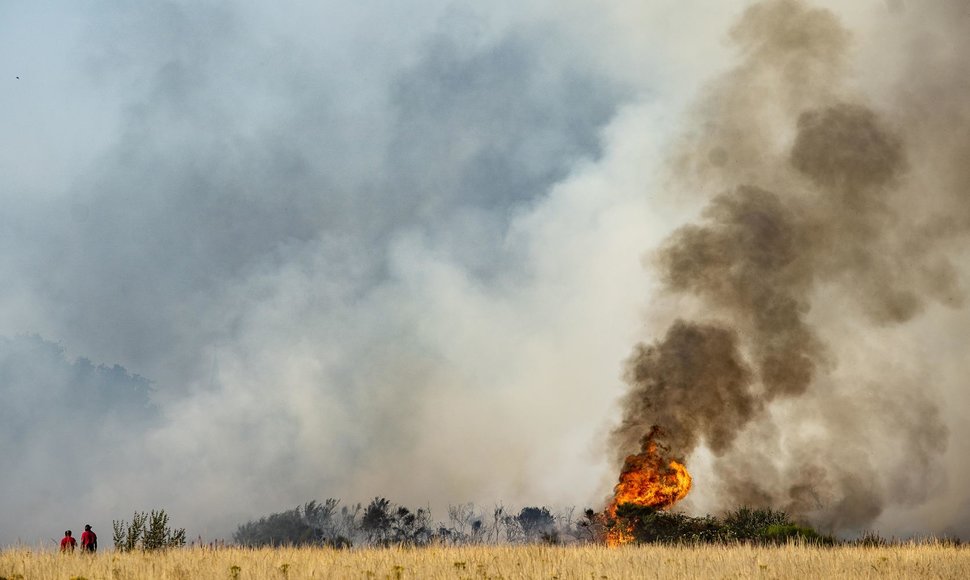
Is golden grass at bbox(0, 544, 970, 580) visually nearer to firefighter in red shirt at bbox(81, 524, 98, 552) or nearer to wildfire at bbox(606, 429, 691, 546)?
firefighter in red shirt at bbox(81, 524, 98, 552)

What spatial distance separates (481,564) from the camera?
2189 centimetres

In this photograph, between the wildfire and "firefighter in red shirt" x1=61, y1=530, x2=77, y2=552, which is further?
the wildfire

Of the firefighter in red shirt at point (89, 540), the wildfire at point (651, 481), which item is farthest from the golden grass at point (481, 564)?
the wildfire at point (651, 481)

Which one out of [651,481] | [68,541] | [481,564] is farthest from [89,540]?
[651,481]

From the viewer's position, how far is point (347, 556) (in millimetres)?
25328

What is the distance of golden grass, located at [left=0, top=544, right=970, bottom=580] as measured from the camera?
20.6 m

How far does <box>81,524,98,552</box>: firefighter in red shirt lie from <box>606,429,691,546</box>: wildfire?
3067 cm

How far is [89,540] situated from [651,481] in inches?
1364

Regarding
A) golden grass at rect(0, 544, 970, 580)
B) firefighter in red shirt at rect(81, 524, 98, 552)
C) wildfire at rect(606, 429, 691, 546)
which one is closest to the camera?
golden grass at rect(0, 544, 970, 580)

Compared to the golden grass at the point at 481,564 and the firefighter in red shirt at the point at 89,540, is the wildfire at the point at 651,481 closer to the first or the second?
the golden grass at the point at 481,564

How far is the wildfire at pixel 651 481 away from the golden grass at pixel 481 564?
23.7m

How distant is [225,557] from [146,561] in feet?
7.19

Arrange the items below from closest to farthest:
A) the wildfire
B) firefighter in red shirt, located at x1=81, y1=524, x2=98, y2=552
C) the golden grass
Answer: the golden grass, firefighter in red shirt, located at x1=81, y1=524, x2=98, y2=552, the wildfire

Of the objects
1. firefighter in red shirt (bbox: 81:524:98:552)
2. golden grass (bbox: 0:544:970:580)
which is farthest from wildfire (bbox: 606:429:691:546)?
firefighter in red shirt (bbox: 81:524:98:552)
